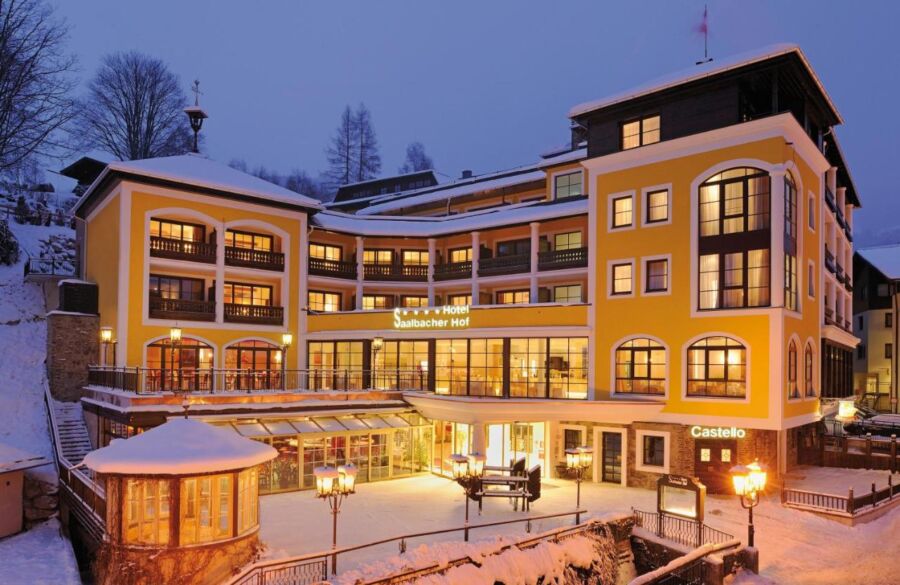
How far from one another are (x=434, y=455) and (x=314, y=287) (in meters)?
13.6

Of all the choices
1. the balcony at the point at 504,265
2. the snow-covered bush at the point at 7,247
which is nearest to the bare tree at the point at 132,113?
the snow-covered bush at the point at 7,247

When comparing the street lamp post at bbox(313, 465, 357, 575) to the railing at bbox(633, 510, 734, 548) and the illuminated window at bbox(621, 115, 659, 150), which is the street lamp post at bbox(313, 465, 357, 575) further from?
the illuminated window at bbox(621, 115, 659, 150)

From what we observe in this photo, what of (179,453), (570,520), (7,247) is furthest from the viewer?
(7,247)

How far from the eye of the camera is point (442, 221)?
1544 inches

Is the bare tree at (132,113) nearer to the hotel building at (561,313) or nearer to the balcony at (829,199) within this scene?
the hotel building at (561,313)

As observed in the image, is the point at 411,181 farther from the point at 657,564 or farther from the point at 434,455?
the point at 657,564

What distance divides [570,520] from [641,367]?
908 cm

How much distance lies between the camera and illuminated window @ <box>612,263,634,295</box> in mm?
28156

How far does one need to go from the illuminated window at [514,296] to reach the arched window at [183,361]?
15.8 metres

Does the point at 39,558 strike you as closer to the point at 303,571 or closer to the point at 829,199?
the point at 303,571

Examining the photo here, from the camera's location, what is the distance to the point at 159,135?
50125 mm

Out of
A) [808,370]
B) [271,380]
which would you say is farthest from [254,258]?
[808,370]

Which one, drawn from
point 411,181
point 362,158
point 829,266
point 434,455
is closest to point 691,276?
point 829,266

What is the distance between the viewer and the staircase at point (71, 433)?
24375mm
